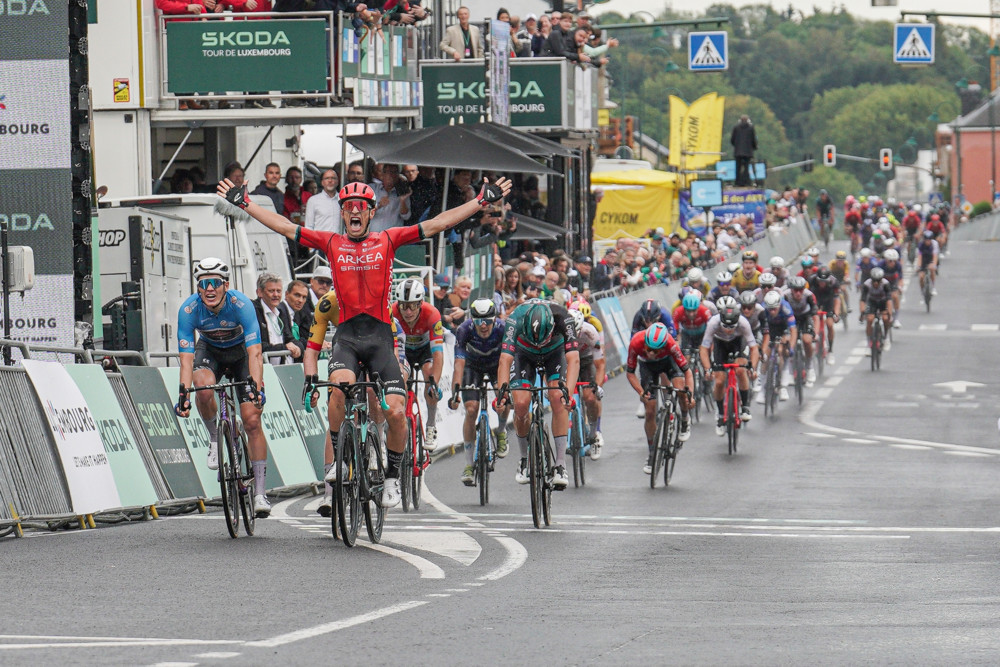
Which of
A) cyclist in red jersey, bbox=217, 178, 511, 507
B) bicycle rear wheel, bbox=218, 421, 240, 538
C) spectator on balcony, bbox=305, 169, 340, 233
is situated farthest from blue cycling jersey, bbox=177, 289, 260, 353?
spectator on balcony, bbox=305, 169, 340, 233

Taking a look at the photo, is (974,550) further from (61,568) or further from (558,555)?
(61,568)

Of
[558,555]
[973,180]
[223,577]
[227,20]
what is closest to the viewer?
[223,577]

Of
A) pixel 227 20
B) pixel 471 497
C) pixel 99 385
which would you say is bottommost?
pixel 471 497

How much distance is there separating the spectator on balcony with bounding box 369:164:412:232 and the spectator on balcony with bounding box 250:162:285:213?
1.16 meters

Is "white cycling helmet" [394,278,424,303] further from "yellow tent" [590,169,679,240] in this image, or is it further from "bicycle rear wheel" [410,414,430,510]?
"yellow tent" [590,169,679,240]

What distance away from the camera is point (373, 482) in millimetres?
11922

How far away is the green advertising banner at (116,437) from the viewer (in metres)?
13.9

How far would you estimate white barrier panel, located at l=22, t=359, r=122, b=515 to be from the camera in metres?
13.2

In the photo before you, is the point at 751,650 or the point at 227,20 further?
the point at 227,20

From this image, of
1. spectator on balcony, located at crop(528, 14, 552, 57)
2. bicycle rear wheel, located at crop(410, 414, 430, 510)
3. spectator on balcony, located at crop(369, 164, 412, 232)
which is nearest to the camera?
bicycle rear wheel, located at crop(410, 414, 430, 510)

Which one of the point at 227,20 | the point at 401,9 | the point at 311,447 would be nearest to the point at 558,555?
the point at 311,447

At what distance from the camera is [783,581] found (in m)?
10.6

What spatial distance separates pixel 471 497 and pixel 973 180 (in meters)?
135

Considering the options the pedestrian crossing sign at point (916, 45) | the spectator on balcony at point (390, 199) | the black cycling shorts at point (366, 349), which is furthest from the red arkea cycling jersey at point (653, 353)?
the pedestrian crossing sign at point (916, 45)
